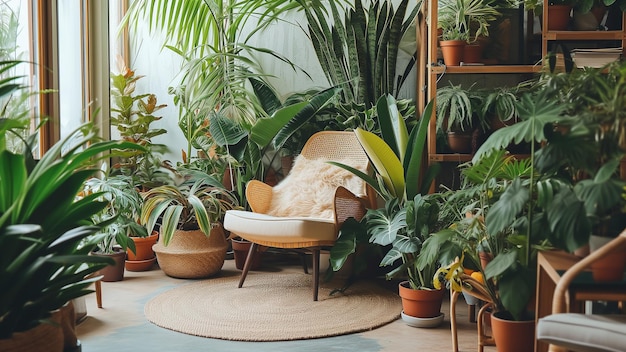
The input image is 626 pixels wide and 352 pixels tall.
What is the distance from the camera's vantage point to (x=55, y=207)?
1973mm

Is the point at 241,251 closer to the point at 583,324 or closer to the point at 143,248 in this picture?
the point at 143,248

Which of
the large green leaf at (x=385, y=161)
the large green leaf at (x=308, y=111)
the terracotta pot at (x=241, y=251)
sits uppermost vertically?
the large green leaf at (x=308, y=111)

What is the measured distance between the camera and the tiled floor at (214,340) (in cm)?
325

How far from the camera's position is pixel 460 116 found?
4.17 meters

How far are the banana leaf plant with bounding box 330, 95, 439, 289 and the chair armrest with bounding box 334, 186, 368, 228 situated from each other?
133 mm

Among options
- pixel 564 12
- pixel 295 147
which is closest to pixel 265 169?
pixel 295 147

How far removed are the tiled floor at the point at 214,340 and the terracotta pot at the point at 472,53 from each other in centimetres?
145

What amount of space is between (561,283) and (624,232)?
246 mm

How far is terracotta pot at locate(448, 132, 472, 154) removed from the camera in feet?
14.0

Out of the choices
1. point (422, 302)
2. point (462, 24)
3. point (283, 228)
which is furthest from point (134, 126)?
point (422, 302)

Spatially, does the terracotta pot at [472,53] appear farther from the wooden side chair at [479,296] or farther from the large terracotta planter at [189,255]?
the large terracotta planter at [189,255]

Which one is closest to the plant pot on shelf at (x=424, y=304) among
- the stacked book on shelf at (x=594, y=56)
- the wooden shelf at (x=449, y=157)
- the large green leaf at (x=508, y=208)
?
the wooden shelf at (x=449, y=157)

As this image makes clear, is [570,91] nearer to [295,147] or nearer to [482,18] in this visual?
[482,18]

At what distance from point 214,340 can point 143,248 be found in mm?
1561
